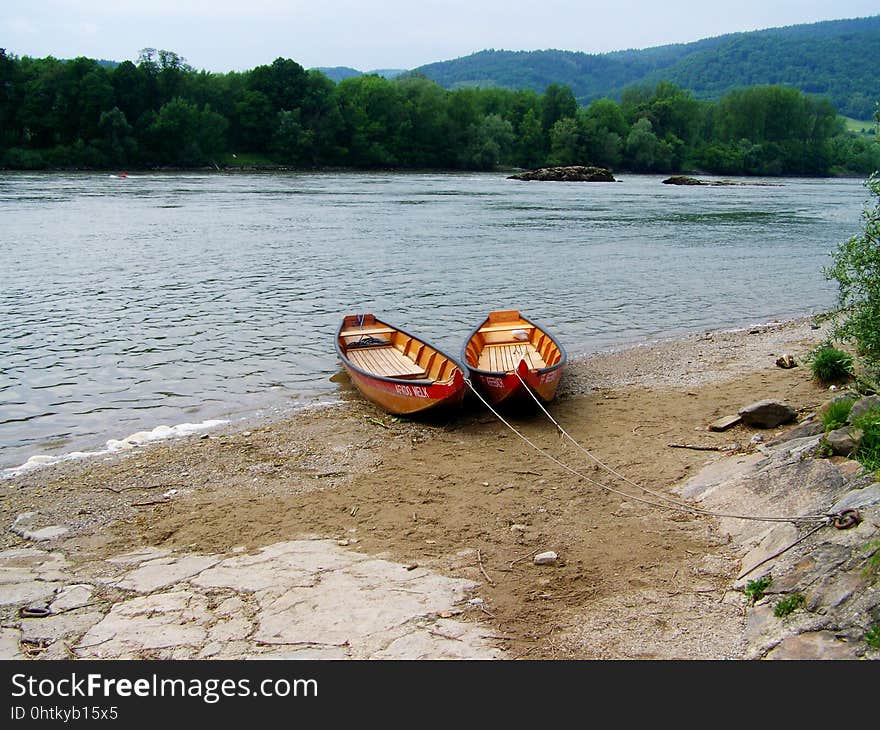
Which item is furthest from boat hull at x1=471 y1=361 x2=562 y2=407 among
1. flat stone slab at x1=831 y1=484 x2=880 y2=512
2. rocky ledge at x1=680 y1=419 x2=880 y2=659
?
flat stone slab at x1=831 y1=484 x2=880 y2=512

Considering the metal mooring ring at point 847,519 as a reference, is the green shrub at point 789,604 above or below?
below

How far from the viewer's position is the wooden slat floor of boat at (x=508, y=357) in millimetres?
12766

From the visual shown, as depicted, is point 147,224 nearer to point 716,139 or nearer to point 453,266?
point 453,266

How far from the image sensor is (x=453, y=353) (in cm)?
1555

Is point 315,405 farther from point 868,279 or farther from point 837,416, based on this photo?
point 868,279

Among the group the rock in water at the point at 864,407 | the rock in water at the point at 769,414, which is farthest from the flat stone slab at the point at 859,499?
the rock in water at the point at 769,414

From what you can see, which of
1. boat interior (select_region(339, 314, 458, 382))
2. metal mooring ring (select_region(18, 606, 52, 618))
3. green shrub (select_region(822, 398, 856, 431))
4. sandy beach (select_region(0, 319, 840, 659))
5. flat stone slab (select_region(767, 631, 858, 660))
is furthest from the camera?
boat interior (select_region(339, 314, 458, 382))

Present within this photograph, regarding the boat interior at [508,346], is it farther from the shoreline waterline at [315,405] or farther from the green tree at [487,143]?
the green tree at [487,143]

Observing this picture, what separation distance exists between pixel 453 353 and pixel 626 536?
874 centimetres

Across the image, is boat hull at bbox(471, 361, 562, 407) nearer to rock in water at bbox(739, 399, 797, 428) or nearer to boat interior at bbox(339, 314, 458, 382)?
boat interior at bbox(339, 314, 458, 382)

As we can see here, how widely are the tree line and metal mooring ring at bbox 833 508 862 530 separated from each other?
310 ft

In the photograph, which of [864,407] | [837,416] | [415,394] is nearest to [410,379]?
[415,394]

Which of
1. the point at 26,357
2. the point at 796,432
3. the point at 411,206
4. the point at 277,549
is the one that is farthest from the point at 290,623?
the point at 411,206

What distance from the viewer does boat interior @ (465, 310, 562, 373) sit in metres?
12.9
